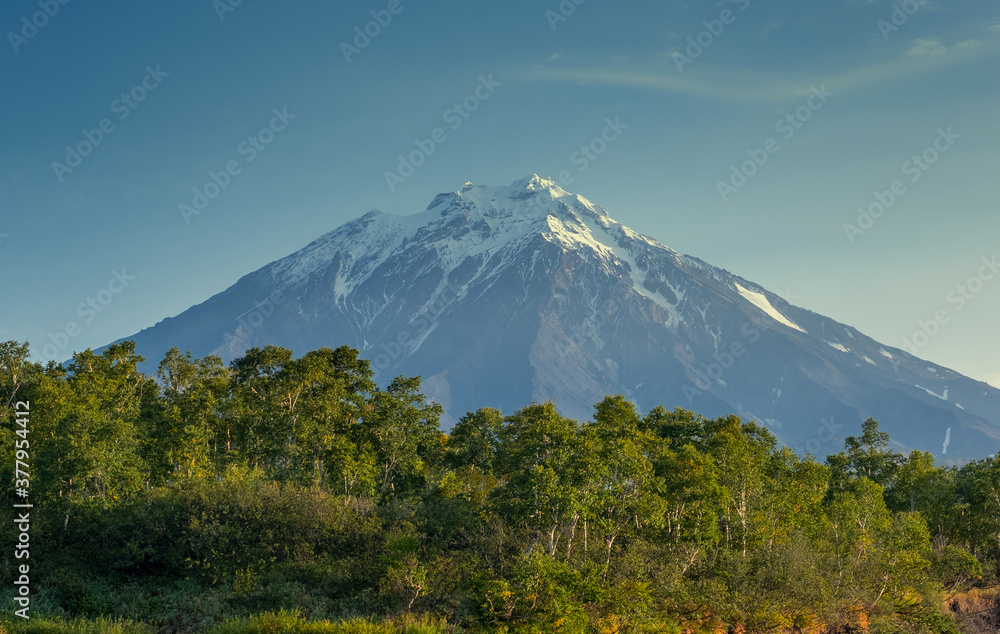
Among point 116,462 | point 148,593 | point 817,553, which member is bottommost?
point 148,593

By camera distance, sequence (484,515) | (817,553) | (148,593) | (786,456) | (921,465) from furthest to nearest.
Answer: (921,465), (786,456), (817,553), (484,515), (148,593)

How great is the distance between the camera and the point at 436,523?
125ft

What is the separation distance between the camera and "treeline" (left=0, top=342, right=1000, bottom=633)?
3108cm

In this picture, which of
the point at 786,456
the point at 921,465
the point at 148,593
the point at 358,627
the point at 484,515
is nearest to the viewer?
the point at 358,627

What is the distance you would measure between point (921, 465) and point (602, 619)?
1735 inches

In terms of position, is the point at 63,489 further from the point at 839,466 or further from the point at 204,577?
the point at 839,466

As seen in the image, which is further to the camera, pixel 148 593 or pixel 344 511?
pixel 344 511

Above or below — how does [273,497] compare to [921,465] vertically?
below

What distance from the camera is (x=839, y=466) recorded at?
6316 centimetres

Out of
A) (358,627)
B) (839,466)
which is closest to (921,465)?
(839,466)

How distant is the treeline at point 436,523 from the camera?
3108 centimetres

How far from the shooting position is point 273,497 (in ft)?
125

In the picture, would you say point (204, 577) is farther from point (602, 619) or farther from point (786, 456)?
point (786, 456)

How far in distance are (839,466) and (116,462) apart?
61.0m
